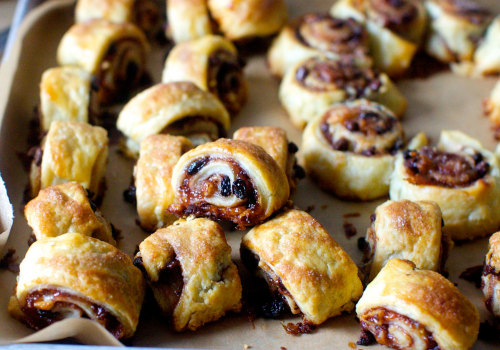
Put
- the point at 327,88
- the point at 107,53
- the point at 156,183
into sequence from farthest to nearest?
the point at 107,53, the point at 327,88, the point at 156,183

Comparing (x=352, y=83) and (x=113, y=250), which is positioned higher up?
(x=113, y=250)

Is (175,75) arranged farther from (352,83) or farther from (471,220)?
(471,220)

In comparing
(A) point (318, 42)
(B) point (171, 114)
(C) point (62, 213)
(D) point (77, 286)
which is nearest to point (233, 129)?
(B) point (171, 114)

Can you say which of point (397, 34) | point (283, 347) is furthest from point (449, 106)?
point (283, 347)

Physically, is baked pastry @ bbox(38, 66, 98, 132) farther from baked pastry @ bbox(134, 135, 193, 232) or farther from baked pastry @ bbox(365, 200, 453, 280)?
baked pastry @ bbox(365, 200, 453, 280)

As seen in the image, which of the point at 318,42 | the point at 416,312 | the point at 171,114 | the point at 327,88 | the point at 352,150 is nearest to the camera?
the point at 416,312

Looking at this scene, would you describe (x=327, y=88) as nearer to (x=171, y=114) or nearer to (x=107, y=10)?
(x=171, y=114)

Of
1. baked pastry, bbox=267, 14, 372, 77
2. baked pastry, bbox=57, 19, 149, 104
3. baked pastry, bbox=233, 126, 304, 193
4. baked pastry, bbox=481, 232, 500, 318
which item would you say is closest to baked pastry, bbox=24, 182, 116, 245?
baked pastry, bbox=233, 126, 304, 193

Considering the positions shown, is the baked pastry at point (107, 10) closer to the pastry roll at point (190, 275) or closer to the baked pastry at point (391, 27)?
the baked pastry at point (391, 27)
